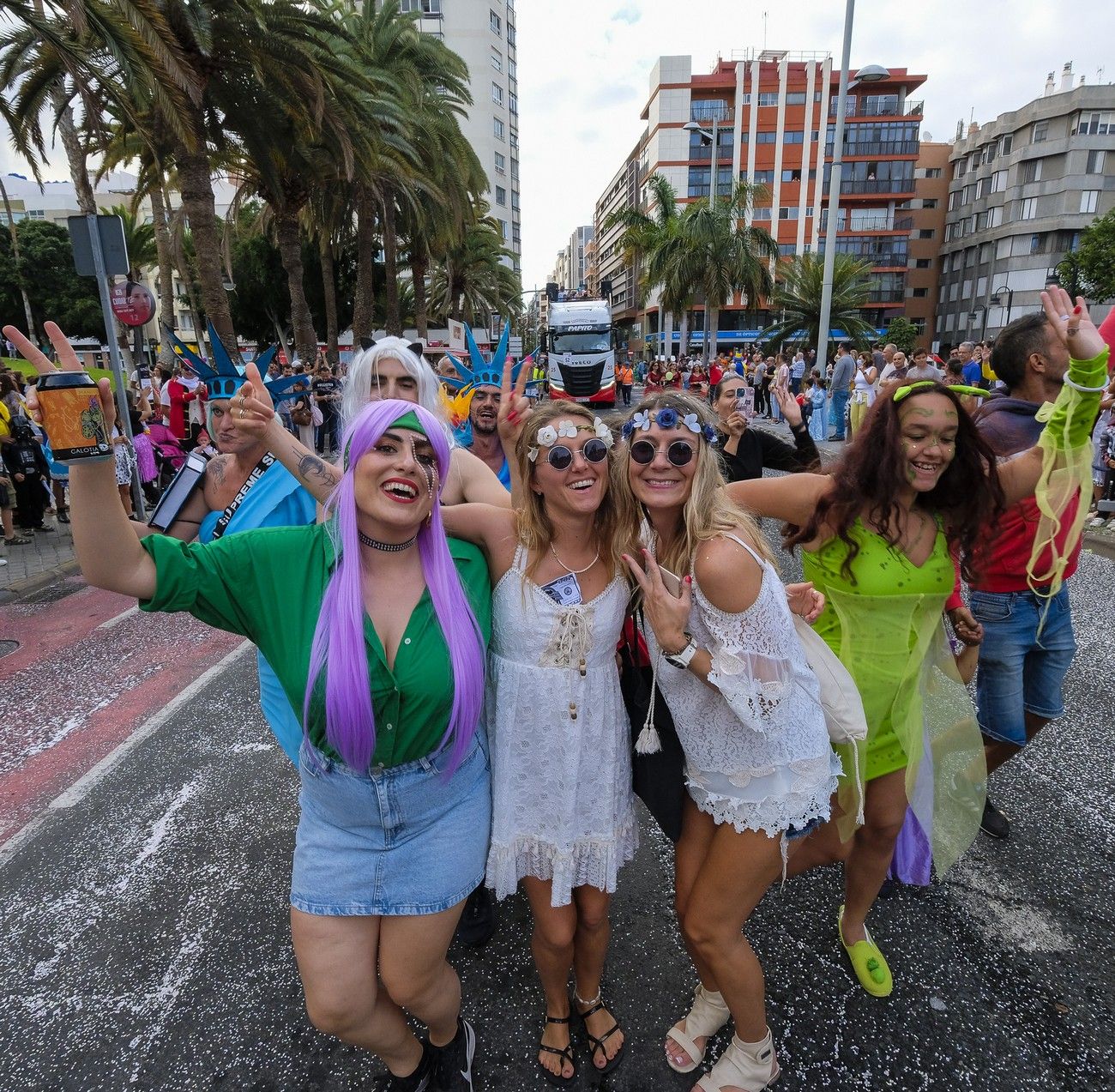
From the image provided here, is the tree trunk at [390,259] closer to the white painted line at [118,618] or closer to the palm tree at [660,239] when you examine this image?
the palm tree at [660,239]

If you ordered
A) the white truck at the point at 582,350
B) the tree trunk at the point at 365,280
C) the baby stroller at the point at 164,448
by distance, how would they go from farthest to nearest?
the white truck at the point at 582,350
the tree trunk at the point at 365,280
the baby stroller at the point at 164,448

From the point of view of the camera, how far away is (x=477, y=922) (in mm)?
2609

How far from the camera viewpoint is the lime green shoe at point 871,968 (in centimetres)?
229

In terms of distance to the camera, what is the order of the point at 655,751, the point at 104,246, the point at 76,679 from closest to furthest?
the point at 655,751 → the point at 76,679 → the point at 104,246

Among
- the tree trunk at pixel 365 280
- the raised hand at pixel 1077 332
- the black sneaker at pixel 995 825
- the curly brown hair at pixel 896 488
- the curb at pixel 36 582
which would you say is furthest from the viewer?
the tree trunk at pixel 365 280

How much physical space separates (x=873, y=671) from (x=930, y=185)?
234 ft

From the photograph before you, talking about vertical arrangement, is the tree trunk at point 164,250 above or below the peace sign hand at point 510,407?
above

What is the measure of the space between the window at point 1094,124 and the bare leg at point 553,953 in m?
60.8

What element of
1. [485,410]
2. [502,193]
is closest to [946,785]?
[485,410]

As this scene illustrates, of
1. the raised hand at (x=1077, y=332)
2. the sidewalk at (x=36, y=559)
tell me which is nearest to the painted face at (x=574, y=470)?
Answer: the raised hand at (x=1077, y=332)

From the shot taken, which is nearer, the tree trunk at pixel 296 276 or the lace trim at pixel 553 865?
the lace trim at pixel 553 865

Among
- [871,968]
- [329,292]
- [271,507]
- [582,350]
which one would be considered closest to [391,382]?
[271,507]

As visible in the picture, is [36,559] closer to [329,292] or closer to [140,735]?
[140,735]

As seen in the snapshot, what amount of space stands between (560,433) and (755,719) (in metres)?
0.93
